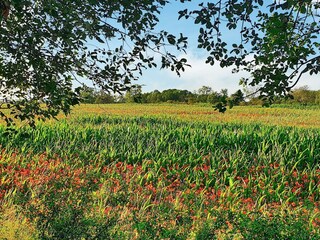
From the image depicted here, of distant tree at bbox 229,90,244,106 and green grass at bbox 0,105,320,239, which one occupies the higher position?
distant tree at bbox 229,90,244,106

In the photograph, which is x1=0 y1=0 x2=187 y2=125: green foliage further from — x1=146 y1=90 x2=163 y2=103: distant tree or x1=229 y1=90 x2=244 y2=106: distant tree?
x1=146 y1=90 x2=163 y2=103: distant tree

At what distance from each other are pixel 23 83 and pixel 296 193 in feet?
19.8

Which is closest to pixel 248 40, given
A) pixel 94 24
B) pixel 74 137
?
pixel 94 24

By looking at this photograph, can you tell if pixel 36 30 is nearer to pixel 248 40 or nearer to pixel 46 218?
pixel 46 218

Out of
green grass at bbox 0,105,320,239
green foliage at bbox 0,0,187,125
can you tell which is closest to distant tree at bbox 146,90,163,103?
green grass at bbox 0,105,320,239

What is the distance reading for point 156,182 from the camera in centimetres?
983

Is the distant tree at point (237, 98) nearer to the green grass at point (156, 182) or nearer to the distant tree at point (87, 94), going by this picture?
the green grass at point (156, 182)

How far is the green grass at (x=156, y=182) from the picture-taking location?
5.42 meters

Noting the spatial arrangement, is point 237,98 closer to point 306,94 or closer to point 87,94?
point 87,94

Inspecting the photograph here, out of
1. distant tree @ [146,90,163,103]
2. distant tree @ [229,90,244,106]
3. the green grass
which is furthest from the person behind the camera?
distant tree @ [146,90,163,103]

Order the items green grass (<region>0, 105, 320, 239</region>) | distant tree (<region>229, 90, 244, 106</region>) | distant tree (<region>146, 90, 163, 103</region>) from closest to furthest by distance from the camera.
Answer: distant tree (<region>229, 90, 244, 106</region>), green grass (<region>0, 105, 320, 239</region>), distant tree (<region>146, 90, 163, 103</region>)

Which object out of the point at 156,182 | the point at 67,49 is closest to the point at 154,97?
the point at 156,182

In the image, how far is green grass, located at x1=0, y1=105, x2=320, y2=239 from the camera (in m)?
5.42

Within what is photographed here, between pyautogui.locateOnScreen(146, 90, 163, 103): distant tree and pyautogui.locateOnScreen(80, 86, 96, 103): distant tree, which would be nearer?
pyautogui.locateOnScreen(80, 86, 96, 103): distant tree
